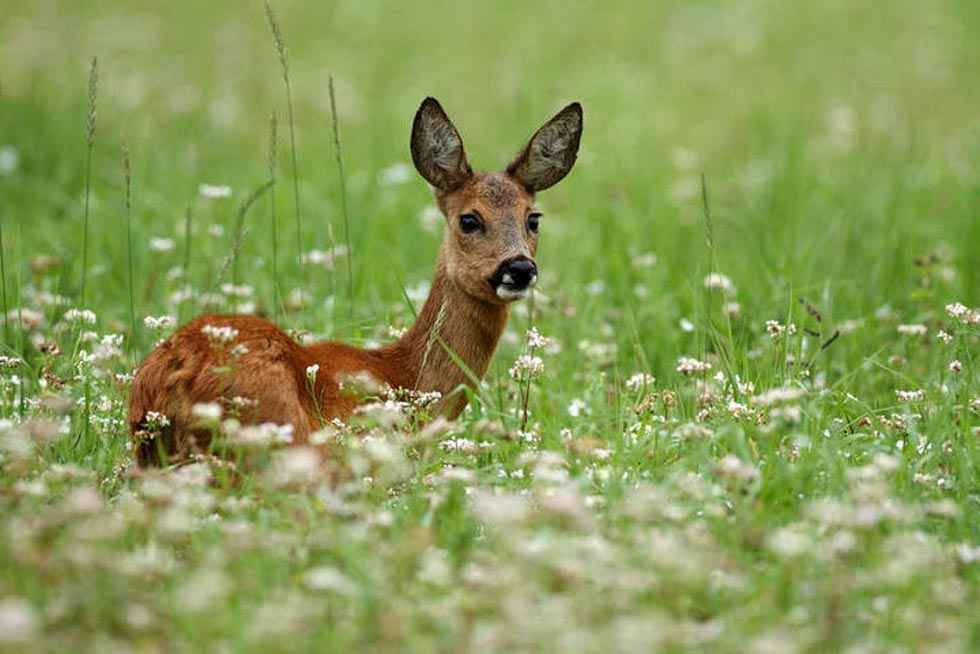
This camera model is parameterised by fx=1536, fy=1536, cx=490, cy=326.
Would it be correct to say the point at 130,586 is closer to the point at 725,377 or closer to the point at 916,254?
the point at 725,377

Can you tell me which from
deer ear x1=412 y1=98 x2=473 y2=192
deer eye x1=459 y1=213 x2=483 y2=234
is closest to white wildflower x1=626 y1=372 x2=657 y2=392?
deer eye x1=459 y1=213 x2=483 y2=234

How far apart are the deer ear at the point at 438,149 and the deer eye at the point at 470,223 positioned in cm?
21

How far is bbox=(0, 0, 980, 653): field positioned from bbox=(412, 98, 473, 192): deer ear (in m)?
0.49

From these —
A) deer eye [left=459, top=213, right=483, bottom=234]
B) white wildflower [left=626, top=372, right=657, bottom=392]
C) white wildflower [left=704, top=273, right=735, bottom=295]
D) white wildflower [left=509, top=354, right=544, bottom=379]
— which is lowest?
white wildflower [left=626, top=372, right=657, bottom=392]

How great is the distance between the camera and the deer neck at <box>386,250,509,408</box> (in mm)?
5391

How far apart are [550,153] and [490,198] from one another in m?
0.38

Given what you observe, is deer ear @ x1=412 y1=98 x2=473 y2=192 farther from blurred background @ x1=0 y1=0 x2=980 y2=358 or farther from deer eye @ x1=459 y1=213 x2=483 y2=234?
blurred background @ x1=0 y1=0 x2=980 y2=358

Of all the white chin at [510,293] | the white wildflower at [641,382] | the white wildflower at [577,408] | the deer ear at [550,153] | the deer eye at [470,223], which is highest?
the deer ear at [550,153]

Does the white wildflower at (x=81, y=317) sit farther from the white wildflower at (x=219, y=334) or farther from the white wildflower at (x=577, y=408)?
the white wildflower at (x=577, y=408)

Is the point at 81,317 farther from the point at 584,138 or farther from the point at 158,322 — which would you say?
the point at 584,138

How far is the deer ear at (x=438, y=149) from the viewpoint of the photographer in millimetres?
5590

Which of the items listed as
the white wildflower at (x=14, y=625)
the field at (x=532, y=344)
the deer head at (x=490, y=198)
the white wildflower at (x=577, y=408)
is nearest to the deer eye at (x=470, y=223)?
the deer head at (x=490, y=198)

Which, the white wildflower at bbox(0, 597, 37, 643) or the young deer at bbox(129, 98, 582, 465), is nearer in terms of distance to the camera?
the white wildflower at bbox(0, 597, 37, 643)

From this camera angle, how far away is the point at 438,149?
18.7ft
